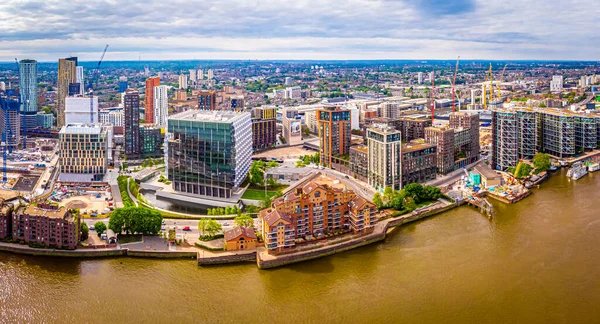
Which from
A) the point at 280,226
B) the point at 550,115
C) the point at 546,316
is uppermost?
the point at 550,115

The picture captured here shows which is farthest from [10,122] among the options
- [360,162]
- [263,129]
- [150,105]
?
[360,162]

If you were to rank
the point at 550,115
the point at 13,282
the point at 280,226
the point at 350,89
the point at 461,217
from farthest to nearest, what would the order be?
the point at 350,89
the point at 550,115
the point at 461,217
the point at 280,226
the point at 13,282

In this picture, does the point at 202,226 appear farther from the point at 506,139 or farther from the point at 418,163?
the point at 506,139

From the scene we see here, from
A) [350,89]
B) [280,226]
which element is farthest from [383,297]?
[350,89]

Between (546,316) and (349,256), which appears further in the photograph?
(349,256)

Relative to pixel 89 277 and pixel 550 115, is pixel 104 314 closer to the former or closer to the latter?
pixel 89 277

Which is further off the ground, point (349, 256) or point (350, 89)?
point (350, 89)

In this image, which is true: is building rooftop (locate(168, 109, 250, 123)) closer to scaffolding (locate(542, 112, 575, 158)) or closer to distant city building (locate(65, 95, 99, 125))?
scaffolding (locate(542, 112, 575, 158))

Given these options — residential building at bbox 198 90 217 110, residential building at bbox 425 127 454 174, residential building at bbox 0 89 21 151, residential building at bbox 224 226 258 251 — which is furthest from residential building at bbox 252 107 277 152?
residential building at bbox 224 226 258 251
